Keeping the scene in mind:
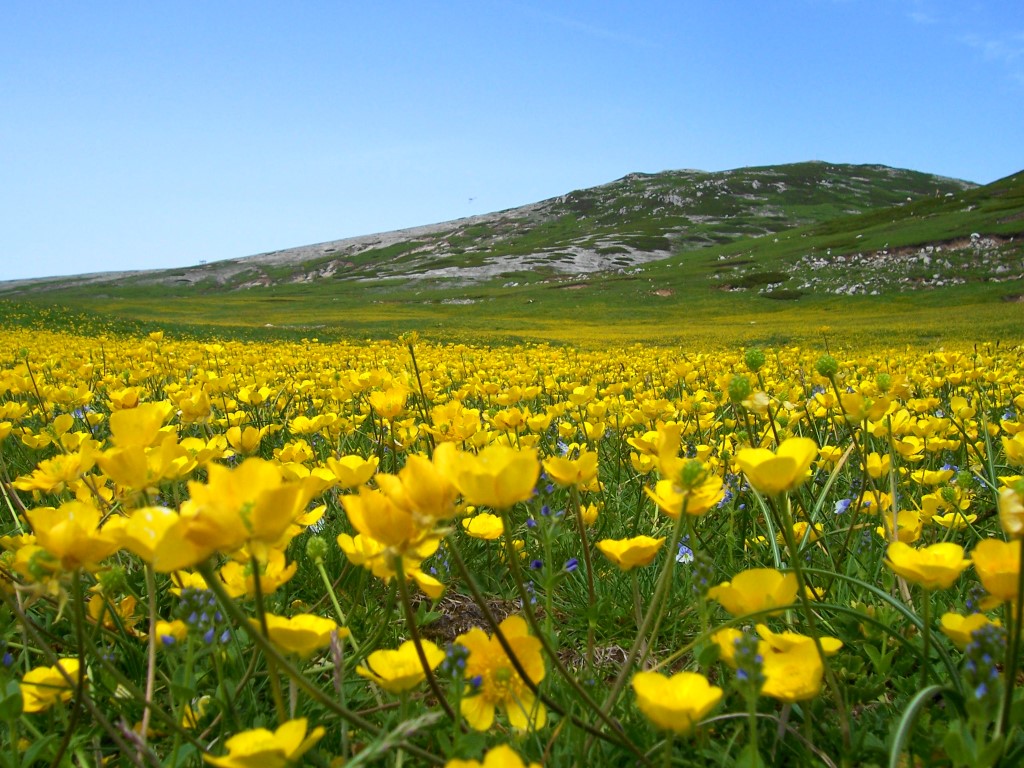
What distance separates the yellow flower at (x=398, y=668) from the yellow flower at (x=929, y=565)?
0.78 metres

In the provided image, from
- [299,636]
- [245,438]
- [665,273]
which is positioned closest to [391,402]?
[245,438]

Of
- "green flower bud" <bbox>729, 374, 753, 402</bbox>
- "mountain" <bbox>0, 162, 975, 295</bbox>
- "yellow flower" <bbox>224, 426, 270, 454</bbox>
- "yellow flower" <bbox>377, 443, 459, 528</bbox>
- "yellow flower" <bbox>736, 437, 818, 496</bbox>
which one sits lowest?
"yellow flower" <bbox>224, 426, 270, 454</bbox>

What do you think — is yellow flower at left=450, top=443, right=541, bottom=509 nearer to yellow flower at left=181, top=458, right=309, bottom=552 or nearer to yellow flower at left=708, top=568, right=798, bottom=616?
yellow flower at left=181, top=458, right=309, bottom=552

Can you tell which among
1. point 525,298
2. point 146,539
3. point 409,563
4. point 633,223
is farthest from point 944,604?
point 633,223

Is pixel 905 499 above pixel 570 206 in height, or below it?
below

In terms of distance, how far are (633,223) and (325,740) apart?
11802cm

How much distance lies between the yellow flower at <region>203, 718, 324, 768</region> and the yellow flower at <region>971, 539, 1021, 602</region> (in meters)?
0.98

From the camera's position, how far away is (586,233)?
361ft

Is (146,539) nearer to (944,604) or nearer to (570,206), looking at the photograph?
(944,604)

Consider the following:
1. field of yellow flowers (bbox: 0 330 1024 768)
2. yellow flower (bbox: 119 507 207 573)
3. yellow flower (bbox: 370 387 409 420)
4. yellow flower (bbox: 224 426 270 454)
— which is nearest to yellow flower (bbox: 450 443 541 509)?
field of yellow flowers (bbox: 0 330 1024 768)

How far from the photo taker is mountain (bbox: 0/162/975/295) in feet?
289

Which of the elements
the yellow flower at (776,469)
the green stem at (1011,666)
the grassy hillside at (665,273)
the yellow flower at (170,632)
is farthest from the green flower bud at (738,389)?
A: the grassy hillside at (665,273)

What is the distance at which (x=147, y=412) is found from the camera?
1326 millimetres

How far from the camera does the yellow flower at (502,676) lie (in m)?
1.08
